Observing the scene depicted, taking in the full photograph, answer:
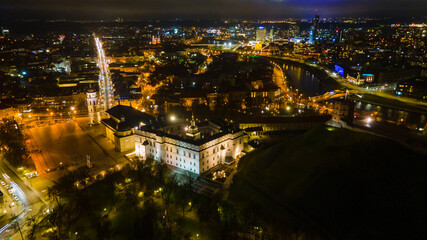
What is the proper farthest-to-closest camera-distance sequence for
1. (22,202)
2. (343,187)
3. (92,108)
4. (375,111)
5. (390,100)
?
(390,100), (375,111), (92,108), (22,202), (343,187)

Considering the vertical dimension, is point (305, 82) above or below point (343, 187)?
below

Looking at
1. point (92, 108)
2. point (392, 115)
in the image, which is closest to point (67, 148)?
point (92, 108)

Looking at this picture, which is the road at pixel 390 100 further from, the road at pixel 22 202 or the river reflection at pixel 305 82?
the road at pixel 22 202

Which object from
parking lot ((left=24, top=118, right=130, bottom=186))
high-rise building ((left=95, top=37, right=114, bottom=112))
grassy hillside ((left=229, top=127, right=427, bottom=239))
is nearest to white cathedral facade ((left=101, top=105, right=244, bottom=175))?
parking lot ((left=24, top=118, right=130, bottom=186))

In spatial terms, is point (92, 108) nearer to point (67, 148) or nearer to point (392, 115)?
point (67, 148)

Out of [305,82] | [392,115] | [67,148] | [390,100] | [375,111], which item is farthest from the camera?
[305,82]

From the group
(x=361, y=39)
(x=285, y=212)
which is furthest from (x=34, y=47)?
(x=361, y=39)
